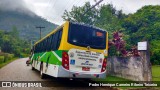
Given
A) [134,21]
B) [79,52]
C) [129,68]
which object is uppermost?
[134,21]

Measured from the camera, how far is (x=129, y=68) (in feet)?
44.4

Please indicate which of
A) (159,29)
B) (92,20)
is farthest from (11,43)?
(159,29)

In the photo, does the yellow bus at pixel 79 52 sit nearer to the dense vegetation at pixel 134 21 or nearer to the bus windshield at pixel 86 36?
the bus windshield at pixel 86 36

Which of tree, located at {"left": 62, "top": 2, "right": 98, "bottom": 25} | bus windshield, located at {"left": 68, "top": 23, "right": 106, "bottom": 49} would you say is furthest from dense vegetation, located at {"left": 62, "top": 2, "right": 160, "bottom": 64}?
bus windshield, located at {"left": 68, "top": 23, "right": 106, "bottom": 49}

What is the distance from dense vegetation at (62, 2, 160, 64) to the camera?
35.7 m

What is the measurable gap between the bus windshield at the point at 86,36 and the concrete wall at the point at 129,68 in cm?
239

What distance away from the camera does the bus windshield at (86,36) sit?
10788 millimetres

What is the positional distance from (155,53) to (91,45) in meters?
25.4

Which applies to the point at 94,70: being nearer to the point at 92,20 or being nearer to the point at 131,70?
the point at 131,70

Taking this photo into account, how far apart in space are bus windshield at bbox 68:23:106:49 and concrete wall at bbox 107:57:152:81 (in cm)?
239

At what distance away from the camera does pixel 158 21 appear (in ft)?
140

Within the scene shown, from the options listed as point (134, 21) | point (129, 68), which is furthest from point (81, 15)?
point (129, 68)

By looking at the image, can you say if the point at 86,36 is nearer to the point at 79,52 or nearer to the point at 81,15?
the point at 79,52

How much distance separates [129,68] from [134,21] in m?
31.9
